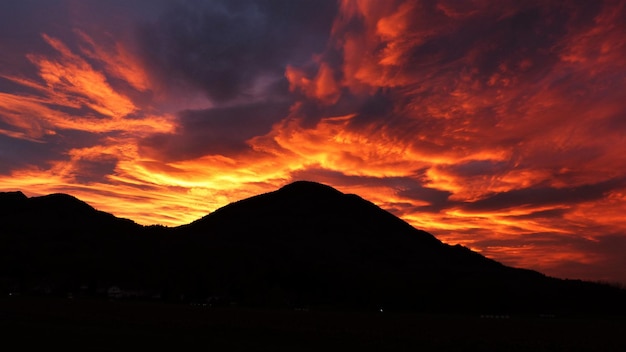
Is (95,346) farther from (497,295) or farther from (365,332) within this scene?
(497,295)

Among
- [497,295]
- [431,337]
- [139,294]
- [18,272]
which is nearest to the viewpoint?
[431,337]

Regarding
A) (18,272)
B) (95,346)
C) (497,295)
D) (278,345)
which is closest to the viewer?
(95,346)

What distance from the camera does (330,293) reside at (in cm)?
17938

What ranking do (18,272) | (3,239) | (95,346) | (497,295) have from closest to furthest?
(95,346), (18,272), (497,295), (3,239)

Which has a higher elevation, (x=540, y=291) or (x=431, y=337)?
(x=540, y=291)

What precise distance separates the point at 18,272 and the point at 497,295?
142057 mm

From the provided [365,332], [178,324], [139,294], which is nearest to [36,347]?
[178,324]

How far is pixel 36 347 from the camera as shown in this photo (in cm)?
3672

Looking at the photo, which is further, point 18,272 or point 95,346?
point 18,272

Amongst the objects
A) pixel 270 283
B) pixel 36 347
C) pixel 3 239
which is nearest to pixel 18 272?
pixel 3 239

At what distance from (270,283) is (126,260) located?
46.4 meters

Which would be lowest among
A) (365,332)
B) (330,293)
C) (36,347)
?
(36,347)

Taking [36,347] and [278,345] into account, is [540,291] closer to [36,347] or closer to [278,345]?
[278,345]

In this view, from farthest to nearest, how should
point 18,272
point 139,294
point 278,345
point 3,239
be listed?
point 3,239, point 18,272, point 139,294, point 278,345
